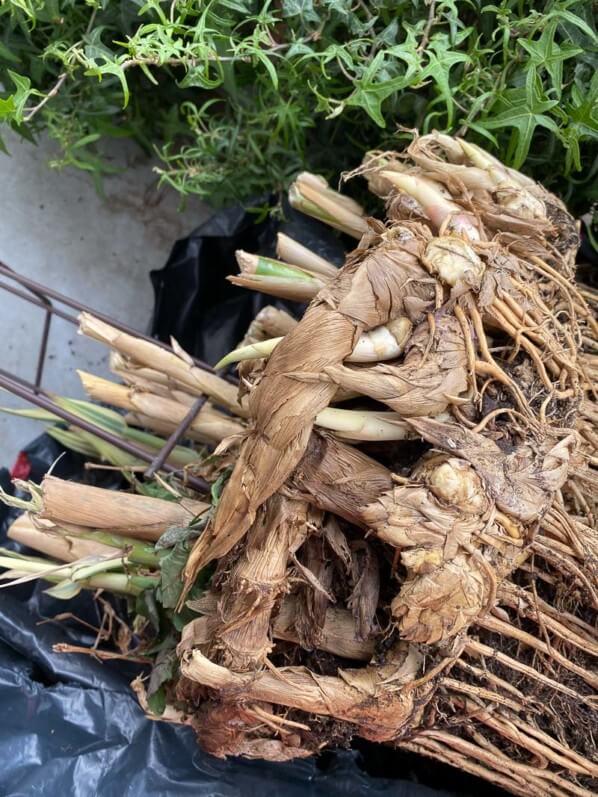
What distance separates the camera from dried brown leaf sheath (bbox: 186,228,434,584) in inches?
25.7

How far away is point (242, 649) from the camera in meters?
0.71

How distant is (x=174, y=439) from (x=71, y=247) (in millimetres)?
778

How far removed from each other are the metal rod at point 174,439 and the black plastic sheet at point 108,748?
0.29 metres

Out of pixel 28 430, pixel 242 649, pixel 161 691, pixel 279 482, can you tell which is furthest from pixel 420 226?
pixel 28 430

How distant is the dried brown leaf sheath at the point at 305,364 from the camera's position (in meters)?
0.65

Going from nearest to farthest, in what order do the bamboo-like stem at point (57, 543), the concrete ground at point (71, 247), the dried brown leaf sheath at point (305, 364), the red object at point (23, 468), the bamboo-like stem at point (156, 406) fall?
the dried brown leaf sheath at point (305, 364) < the bamboo-like stem at point (57, 543) < the bamboo-like stem at point (156, 406) < the red object at point (23, 468) < the concrete ground at point (71, 247)

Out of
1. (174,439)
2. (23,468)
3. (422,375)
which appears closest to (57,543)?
(174,439)

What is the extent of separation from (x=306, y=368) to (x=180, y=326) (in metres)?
0.78

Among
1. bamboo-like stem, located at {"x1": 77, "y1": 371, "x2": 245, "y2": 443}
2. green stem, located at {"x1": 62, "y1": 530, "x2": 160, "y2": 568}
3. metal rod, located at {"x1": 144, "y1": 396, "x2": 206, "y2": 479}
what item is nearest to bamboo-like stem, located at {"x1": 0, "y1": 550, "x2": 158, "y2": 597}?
green stem, located at {"x1": 62, "y1": 530, "x2": 160, "y2": 568}

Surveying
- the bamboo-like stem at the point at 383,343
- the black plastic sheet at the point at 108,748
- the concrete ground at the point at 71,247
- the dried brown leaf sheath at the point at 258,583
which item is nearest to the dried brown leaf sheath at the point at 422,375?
the bamboo-like stem at the point at 383,343

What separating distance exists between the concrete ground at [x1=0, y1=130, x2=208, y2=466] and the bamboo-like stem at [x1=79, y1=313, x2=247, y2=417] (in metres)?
0.57

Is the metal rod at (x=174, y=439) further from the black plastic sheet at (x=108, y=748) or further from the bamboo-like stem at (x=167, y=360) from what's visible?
the black plastic sheet at (x=108, y=748)

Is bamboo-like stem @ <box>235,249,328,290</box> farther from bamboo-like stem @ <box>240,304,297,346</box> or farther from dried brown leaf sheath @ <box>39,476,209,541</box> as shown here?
dried brown leaf sheath @ <box>39,476,209,541</box>

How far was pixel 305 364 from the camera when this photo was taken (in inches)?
25.6
